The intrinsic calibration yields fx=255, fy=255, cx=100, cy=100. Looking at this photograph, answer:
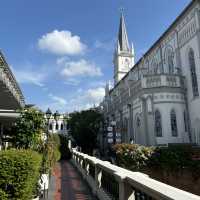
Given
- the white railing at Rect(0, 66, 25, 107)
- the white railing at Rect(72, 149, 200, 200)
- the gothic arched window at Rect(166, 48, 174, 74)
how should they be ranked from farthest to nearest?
the gothic arched window at Rect(166, 48, 174, 74), the white railing at Rect(0, 66, 25, 107), the white railing at Rect(72, 149, 200, 200)

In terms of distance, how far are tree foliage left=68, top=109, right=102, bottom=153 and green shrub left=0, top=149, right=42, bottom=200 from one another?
42345 millimetres

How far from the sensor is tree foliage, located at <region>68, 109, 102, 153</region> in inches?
A: 1892

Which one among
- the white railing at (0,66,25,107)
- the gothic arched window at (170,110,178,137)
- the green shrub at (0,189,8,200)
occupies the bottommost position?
the green shrub at (0,189,8,200)

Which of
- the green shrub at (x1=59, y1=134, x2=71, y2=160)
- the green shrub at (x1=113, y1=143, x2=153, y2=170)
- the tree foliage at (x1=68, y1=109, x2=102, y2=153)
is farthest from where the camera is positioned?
the tree foliage at (x1=68, y1=109, x2=102, y2=153)

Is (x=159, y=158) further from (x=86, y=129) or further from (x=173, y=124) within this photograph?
(x=86, y=129)

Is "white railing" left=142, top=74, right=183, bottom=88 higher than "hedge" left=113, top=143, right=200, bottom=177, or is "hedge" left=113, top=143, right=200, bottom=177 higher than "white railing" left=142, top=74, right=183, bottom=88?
"white railing" left=142, top=74, right=183, bottom=88

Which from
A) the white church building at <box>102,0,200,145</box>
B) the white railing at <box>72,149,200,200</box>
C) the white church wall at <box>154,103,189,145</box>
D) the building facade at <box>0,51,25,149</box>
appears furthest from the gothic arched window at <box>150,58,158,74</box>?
the white railing at <box>72,149,200,200</box>

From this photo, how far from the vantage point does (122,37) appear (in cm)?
7138

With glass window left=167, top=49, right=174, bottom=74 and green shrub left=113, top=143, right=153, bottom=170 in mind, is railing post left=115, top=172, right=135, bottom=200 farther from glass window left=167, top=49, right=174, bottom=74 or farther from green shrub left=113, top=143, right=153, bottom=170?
glass window left=167, top=49, right=174, bottom=74

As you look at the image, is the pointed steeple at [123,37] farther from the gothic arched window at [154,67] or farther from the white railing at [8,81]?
the white railing at [8,81]

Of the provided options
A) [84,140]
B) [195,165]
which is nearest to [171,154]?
[195,165]

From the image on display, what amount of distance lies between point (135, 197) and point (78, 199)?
143 inches

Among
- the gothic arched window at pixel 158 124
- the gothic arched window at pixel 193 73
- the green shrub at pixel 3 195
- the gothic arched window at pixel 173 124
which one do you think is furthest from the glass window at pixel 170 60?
the green shrub at pixel 3 195

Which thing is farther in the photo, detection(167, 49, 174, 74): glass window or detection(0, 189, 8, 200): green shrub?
detection(167, 49, 174, 74): glass window
